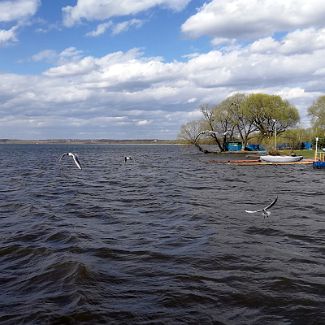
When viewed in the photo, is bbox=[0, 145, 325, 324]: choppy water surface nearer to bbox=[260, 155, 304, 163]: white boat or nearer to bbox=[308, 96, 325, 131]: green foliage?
bbox=[260, 155, 304, 163]: white boat

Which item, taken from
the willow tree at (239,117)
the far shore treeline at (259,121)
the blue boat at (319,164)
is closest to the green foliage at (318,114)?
the far shore treeline at (259,121)

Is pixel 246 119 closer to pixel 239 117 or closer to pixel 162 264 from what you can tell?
pixel 239 117

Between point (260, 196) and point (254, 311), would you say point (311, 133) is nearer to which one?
point (260, 196)

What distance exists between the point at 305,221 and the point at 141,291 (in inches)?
388

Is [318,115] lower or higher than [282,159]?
higher

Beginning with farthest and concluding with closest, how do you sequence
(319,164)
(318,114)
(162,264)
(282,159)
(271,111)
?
1. (271,111)
2. (318,114)
3. (282,159)
4. (319,164)
5. (162,264)

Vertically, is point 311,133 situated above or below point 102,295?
above

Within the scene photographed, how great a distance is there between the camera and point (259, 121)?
98.2 metres

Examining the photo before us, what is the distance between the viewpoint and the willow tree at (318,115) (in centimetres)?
8825

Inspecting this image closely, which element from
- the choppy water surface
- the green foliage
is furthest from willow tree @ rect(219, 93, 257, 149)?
the choppy water surface

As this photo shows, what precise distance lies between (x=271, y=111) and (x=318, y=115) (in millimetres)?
10685

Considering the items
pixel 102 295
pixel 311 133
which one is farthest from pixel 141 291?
pixel 311 133

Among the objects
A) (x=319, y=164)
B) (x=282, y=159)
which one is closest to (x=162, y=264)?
(x=319, y=164)

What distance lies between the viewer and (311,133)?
299 feet
